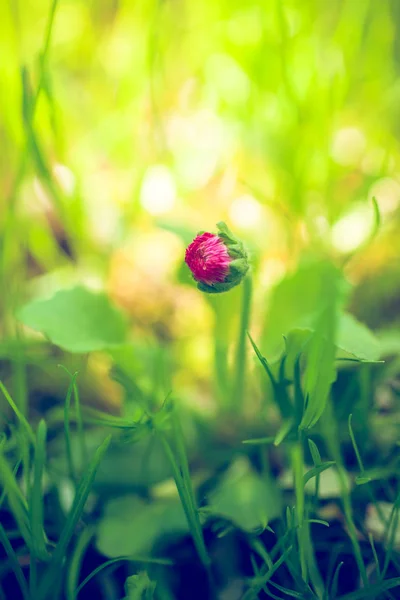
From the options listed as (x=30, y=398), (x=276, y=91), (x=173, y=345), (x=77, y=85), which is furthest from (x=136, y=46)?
(x=30, y=398)

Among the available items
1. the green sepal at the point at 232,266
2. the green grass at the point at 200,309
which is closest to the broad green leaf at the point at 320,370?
the green grass at the point at 200,309

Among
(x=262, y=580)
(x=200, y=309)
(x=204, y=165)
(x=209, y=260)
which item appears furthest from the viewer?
(x=204, y=165)

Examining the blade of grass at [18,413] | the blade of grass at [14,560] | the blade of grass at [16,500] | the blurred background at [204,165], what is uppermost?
the blurred background at [204,165]

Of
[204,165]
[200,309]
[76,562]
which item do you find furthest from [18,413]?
[204,165]

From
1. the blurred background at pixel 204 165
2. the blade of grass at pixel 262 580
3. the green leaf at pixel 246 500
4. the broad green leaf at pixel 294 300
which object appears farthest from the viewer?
the blurred background at pixel 204 165

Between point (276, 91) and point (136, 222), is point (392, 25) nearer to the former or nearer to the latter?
point (276, 91)

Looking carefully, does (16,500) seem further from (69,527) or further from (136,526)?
(136,526)

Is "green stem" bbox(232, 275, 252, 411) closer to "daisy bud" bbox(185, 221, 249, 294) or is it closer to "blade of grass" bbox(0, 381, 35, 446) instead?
"daisy bud" bbox(185, 221, 249, 294)

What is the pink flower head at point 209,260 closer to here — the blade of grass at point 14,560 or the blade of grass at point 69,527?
the blade of grass at point 69,527
